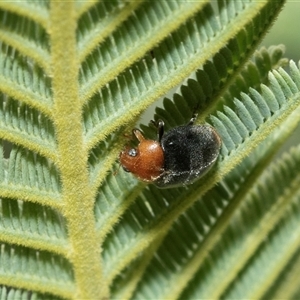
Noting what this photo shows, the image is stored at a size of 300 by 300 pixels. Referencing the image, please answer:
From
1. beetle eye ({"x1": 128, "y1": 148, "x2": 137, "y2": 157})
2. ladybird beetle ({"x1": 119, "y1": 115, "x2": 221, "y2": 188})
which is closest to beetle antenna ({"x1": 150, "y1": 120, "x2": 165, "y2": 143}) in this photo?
ladybird beetle ({"x1": 119, "y1": 115, "x2": 221, "y2": 188})

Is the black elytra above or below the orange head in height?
above

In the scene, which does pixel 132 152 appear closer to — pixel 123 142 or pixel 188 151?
pixel 123 142

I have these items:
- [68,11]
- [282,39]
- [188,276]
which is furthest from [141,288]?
[282,39]

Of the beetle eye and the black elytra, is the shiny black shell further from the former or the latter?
the beetle eye

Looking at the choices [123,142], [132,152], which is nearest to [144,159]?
[132,152]

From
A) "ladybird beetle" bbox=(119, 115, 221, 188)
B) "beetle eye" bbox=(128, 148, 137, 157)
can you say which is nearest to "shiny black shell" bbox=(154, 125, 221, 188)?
"ladybird beetle" bbox=(119, 115, 221, 188)

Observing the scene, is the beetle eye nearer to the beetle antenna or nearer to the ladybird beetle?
the ladybird beetle

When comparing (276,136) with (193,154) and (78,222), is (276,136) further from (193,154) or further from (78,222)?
(78,222)

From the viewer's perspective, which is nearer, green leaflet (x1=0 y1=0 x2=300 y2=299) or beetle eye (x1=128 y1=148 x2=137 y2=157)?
green leaflet (x1=0 y1=0 x2=300 y2=299)
